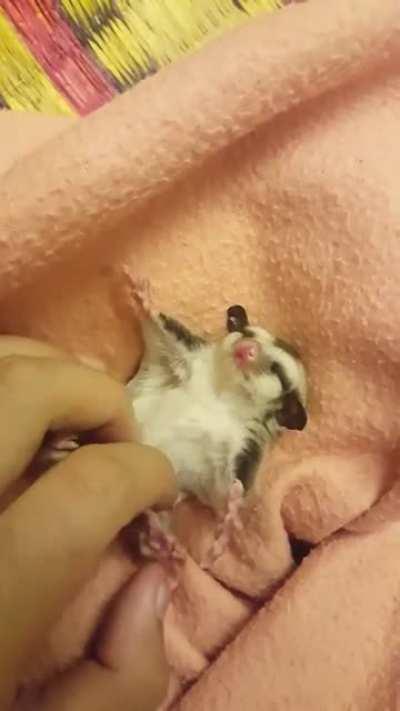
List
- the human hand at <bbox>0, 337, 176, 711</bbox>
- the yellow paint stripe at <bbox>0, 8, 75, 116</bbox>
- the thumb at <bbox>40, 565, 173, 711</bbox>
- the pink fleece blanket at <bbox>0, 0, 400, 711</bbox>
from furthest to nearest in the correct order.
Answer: the yellow paint stripe at <bbox>0, 8, 75, 116</bbox>, the pink fleece blanket at <bbox>0, 0, 400, 711</bbox>, the thumb at <bbox>40, 565, 173, 711</bbox>, the human hand at <bbox>0, 337, 176, 711</bbox>

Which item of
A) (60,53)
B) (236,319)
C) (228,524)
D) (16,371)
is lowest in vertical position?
(228,524)

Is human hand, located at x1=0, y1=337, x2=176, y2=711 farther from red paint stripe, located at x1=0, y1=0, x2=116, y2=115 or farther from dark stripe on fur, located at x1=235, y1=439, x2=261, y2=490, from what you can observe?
red paint stripe, located at x1=0, y1=0, x2=116, y2=115

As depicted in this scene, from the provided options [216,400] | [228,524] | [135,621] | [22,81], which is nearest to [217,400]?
[216,400]

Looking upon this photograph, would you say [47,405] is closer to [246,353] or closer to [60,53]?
[246,353]

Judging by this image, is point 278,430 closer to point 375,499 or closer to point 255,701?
point 375,499

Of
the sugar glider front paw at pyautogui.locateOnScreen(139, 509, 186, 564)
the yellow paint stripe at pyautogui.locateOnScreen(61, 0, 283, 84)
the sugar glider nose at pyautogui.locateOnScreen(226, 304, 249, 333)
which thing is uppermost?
the yellow paint stripe at pyautogui.locateOnScreen(61, 0, 283, 84)

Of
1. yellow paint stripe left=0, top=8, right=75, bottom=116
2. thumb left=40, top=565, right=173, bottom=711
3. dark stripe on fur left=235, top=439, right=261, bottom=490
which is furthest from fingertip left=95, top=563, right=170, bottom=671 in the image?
yellow paint stripe left=0, top=8, right=75, bottom=116

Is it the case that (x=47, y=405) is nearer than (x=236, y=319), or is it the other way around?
(x=47, y=405)

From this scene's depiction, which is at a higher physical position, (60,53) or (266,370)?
(60,53)
